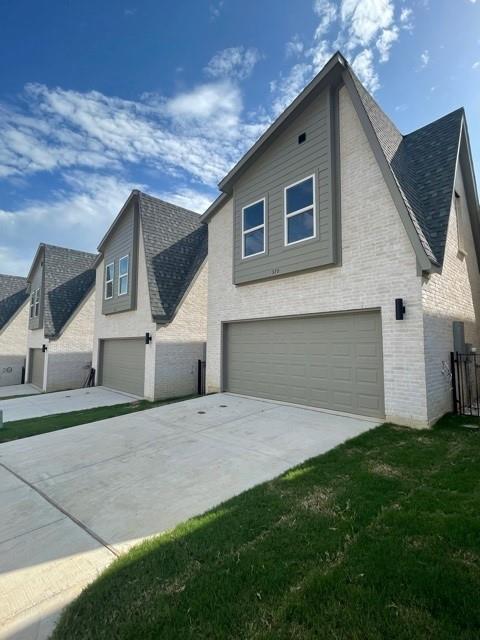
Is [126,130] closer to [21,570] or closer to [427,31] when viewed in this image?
[427,31]

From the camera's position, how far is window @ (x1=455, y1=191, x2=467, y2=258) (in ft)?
30.4

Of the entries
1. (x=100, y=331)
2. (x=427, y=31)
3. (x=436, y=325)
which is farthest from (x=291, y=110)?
(x=100, y=331)

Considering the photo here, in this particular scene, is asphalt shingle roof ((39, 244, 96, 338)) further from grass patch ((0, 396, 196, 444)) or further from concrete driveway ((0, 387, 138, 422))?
grass patch ((0, 396, 196, 444))

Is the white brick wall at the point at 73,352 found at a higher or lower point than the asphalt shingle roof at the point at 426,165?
lower

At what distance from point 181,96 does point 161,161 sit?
8.75 ft

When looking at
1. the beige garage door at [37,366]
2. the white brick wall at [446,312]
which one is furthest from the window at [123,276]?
the white brick wall at [446,312]

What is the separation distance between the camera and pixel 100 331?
16656 mm

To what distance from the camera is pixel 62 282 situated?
65.9 ft

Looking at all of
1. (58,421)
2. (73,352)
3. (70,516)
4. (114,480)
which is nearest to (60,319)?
(73,352)

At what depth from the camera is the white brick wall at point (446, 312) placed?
681 centimetres

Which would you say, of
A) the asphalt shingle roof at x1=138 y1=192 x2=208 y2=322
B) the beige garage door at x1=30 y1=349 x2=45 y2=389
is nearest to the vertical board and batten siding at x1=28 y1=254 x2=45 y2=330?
the beige garage door at x1=30 y1=349 x2=45 y2=389

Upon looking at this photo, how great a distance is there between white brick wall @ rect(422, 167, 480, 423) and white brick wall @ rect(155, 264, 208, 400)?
8.73 m

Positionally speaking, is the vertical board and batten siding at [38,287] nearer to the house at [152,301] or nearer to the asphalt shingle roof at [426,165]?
the house at [152,301]

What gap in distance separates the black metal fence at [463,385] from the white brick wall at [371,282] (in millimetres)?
1864
